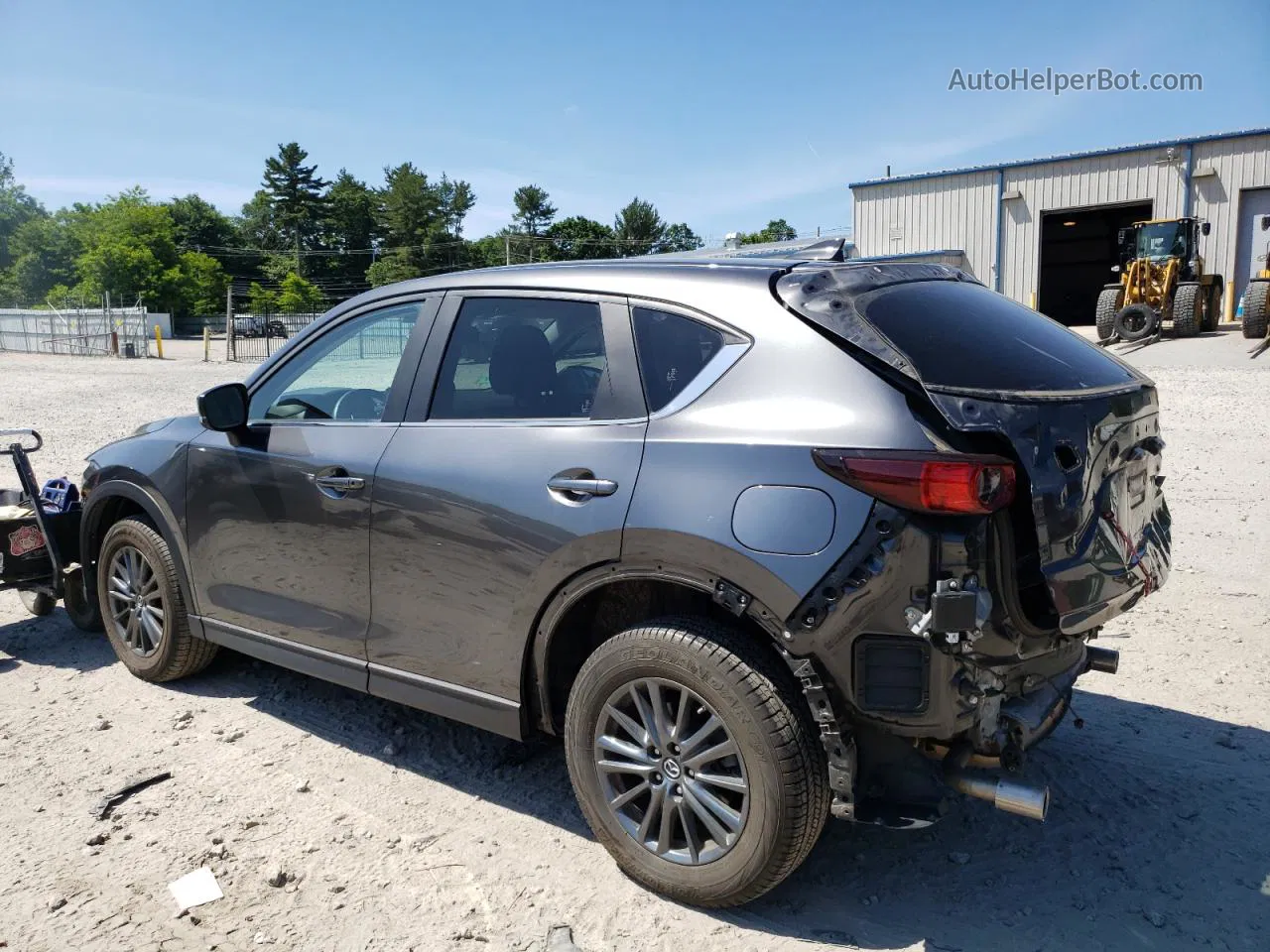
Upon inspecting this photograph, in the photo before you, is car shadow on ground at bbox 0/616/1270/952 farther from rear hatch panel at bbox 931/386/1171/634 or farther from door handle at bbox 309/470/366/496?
door handle at bbox 309/470/366/496

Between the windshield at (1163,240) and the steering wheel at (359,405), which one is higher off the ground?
the windshield at (1163,240)

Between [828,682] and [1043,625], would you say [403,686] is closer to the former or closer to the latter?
[828,682]

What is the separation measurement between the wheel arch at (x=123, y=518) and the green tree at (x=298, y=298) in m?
71.3

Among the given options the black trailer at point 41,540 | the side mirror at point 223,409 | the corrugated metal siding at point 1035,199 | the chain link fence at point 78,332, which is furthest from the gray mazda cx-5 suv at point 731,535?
the chain link fence at point 78,332

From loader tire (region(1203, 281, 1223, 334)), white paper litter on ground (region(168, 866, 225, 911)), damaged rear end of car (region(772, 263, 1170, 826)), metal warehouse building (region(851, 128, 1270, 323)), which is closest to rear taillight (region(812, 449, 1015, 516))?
damaged rear end of car (region(772, 263, 1170, 826))

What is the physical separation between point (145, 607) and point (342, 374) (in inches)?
62.0

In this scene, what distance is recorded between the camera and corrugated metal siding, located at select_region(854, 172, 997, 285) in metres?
31.0

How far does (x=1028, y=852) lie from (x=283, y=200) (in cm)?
10706

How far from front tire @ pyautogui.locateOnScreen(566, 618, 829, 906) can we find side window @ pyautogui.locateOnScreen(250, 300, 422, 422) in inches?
62.4

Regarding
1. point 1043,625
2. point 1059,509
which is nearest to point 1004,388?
point 1059,509

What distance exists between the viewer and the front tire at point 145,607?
4.53m

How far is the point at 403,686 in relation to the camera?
3600 mm

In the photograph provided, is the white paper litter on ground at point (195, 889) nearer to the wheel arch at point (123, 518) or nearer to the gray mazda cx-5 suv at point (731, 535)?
the gray mazda cx-5 suv at point (731, 535)

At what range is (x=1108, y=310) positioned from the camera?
22.6m
